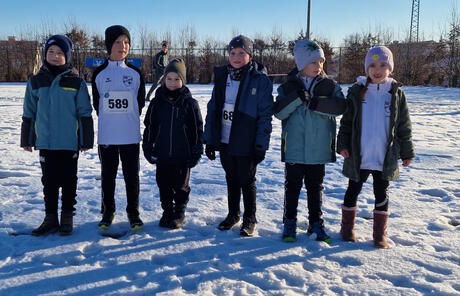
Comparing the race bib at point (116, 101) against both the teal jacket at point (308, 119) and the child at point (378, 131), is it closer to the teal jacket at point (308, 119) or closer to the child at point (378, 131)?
the teal jacket at point (308, 119)

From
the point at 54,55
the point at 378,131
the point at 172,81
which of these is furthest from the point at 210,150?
the point at 54,55

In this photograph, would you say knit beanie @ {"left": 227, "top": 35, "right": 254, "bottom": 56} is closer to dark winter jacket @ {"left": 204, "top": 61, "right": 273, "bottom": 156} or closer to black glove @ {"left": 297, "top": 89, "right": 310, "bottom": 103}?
dark winter jacket @ {"left": 204, "top": 61, "right": 273, "bottom": 156}

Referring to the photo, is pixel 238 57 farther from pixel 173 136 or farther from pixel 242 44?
pixel 173 136

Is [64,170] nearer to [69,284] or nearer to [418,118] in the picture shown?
[69,284]

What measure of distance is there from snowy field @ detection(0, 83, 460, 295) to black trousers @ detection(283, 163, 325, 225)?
22 centimetres

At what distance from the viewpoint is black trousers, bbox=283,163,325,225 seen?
346 centimetres

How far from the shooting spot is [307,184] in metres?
3.52

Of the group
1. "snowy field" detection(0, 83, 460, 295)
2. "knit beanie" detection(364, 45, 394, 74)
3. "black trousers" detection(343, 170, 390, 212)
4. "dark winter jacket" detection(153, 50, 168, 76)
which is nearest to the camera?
"snowy field" detection(0, 83, 460, 295)

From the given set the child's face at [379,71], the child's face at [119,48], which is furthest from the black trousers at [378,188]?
the child's face at [119,48]

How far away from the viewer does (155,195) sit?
453cm

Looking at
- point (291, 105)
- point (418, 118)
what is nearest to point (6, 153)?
point (291, 105)

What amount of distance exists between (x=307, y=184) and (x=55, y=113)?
6.95 ft

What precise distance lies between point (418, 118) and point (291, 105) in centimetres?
932

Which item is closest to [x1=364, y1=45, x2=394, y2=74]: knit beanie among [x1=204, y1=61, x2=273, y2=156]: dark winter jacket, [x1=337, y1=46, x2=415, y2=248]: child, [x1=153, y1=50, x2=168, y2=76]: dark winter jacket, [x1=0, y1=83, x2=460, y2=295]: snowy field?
[x1=337, y1=46, x2=415, y2=248]: child
